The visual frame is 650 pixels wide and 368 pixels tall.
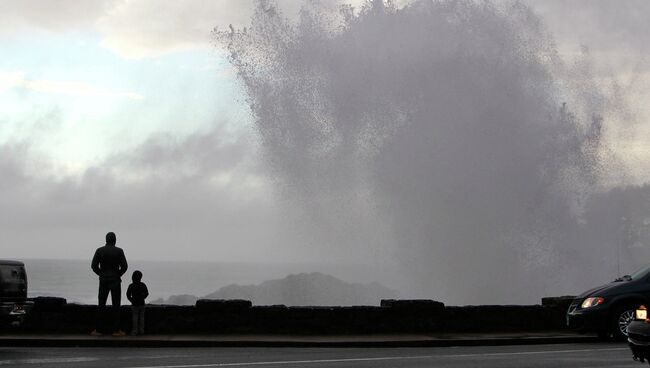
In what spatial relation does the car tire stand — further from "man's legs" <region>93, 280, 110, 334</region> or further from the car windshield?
"man's legs" <region>93, 280, 110, 334</region>

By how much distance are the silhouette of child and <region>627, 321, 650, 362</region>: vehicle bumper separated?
9.98 metres

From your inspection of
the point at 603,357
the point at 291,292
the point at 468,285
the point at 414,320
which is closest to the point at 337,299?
the point at 291,292

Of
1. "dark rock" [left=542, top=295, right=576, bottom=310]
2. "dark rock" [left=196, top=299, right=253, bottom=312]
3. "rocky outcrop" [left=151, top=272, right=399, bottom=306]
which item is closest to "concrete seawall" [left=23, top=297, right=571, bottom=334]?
"dark rock" [left=196, top=299, right=253, bottom=312]

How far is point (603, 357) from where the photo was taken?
1462 centimetres

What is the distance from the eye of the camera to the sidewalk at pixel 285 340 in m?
16.8

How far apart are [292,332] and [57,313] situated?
4382 mm

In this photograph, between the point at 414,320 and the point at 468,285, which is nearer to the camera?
the point at 414,320

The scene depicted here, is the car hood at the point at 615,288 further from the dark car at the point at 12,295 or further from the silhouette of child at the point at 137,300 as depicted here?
the dark car at the point at 12,295

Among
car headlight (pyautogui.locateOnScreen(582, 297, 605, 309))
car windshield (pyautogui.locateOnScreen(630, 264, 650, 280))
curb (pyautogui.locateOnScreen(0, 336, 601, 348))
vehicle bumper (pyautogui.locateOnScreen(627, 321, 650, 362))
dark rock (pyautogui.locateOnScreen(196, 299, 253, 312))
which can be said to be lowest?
vehicle bumper (pyautogui.locateOnScreen(627, 321, 650, 362))

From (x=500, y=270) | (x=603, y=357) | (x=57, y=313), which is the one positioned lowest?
(x=603, y=357)

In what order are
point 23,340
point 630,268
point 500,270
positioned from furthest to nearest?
1. point 630,268
2. point 500,270
3. point 23,340

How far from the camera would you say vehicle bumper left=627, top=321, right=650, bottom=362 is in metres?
9.21

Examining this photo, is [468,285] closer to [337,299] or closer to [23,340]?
[337,299]

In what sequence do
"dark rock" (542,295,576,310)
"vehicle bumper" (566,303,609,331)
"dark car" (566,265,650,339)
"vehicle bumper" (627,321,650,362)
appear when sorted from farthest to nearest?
"dark rock" (542,295,576,310)
"vehicle bumper" (566,303,609,331)
"dark car" (566,265,650,339)
"vehicle bumper" (627,321,650,362)
